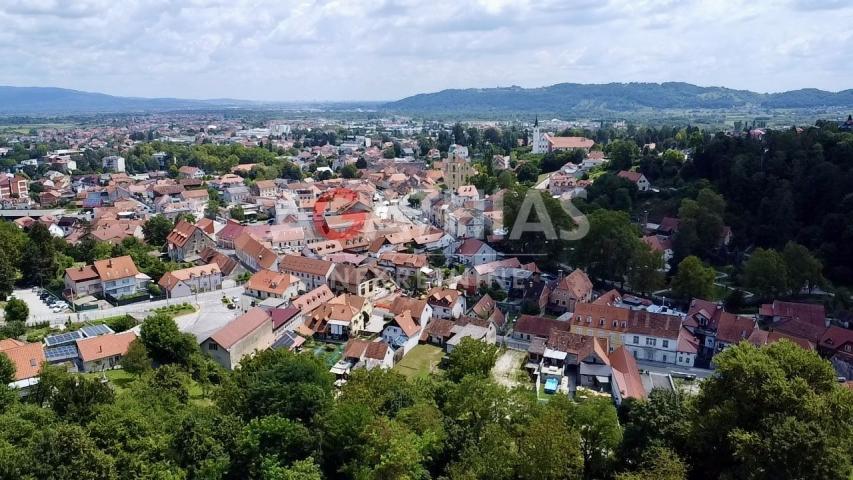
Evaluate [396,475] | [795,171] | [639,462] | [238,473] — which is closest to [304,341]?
[238,473]

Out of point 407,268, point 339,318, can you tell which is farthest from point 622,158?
point 339,318

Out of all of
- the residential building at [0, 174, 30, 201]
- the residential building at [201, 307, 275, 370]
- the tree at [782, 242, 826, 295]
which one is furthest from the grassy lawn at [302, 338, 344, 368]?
the residential building at [0, 174, 30, 201]

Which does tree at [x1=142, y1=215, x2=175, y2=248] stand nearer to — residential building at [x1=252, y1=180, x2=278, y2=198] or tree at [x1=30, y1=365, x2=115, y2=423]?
residential building at [x1=252, y1=180, x2=278, y2=198]

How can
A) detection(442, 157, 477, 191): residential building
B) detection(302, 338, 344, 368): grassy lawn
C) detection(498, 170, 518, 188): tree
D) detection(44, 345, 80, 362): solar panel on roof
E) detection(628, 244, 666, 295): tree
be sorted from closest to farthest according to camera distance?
detection(44, 345, 80, 362): solar panel on roof → detection(302, 338, 344, 368): grassy lawn → detection(628, 244, 666, 295): tree → detection(498, 170, 518, 188): tree → detection(442, 157, 477, 191): residential building

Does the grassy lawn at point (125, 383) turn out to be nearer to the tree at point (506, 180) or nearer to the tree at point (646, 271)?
the tree at point (646, 271)

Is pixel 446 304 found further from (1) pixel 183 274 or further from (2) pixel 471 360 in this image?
(1) pixel 183 274

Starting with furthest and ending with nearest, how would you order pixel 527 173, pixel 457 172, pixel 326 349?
pixel 527 173, pixel 457 172, pixel 326 349
